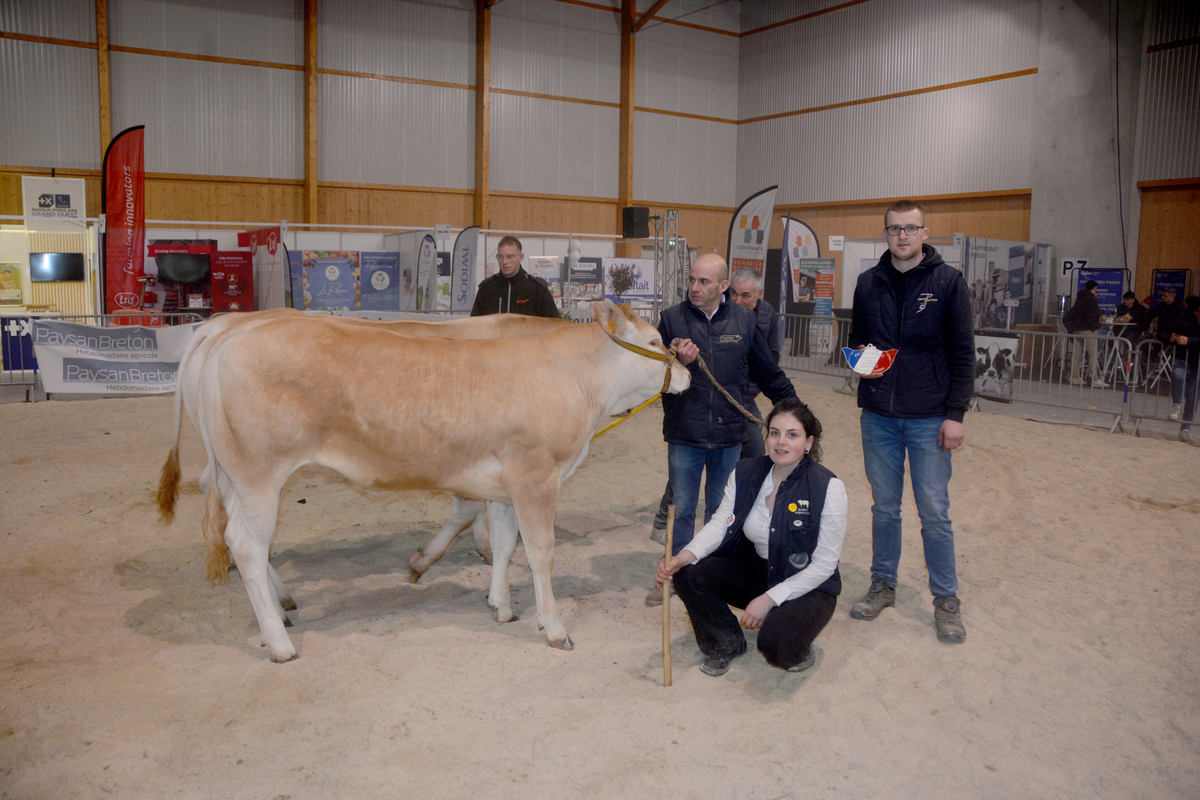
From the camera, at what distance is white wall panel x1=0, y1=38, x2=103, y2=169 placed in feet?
56.0

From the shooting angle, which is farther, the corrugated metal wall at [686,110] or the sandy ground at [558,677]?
the corrugated metal wall at [686,110]

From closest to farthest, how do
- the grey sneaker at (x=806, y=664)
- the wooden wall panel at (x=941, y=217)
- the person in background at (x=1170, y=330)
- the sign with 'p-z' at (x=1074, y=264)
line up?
the grey sneaker at (x=806, y=664)
the person in background at (x=1170, y=330)
the sign with 'p-z' at (x=1074, y=264)
the wooden wall panel at (x=941, y=217)

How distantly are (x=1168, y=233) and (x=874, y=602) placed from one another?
54.0 ft

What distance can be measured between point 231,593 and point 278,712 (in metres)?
1.53

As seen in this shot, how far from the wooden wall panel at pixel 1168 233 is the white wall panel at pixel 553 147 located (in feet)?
42.1

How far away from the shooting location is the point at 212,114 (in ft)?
62.0

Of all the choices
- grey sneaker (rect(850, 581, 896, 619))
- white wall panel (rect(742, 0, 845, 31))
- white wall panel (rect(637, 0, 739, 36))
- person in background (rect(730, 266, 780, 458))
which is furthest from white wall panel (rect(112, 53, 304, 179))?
grey sneaker (rect(850, 581, 896, 619))

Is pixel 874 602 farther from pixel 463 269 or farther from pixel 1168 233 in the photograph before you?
pixel 1168 233

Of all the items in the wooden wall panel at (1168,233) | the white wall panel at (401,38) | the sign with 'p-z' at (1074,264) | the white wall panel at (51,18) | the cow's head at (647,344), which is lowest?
the cow's head at (647,344)

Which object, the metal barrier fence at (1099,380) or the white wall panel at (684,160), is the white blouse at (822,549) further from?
the white wall panel at (684,160)

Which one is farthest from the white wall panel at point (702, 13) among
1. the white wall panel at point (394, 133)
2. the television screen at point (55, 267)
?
the television screen at point (55, 267)

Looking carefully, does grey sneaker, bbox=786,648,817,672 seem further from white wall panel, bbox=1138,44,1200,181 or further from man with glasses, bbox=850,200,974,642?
white wall panel, bbox=1138,44,1200,181

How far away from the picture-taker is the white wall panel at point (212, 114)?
18.2 meters

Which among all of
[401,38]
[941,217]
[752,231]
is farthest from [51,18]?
[941,217]
